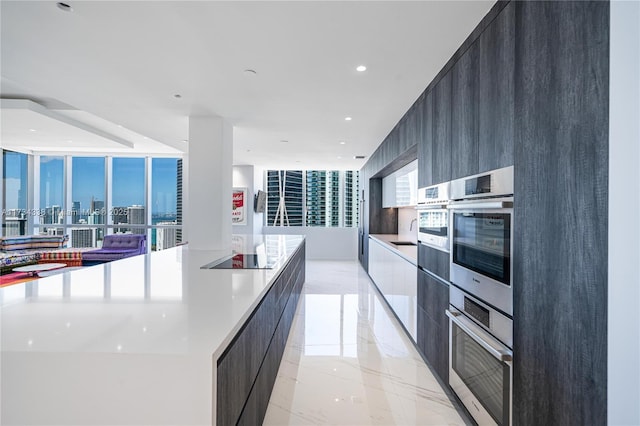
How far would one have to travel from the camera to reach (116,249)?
22.9 feet

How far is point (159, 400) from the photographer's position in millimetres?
938

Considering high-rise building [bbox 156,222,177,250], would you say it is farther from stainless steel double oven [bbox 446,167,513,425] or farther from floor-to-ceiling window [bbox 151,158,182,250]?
→ stainless steel double oven [bbox 446,167,513,425]

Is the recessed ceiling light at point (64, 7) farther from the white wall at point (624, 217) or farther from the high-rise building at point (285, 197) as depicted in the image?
the high-rise building at point (285, 197)

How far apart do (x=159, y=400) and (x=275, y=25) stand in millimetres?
1934

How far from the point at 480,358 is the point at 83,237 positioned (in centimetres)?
996

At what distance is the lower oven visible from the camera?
1529 millimetres

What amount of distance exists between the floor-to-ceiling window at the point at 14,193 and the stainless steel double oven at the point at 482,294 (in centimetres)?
1030

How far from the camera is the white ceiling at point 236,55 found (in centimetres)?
169

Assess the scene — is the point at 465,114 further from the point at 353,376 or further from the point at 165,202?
the point at 165,202

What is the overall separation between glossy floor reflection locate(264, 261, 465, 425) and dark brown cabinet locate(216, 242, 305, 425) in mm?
290

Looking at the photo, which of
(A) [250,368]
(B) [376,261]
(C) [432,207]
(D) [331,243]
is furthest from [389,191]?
(A) [250,368]

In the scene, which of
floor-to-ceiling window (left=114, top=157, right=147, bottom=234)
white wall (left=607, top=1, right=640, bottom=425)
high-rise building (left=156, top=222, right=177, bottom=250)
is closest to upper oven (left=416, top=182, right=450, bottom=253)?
white wall (left=607, top=1, right=640, bottom=425)

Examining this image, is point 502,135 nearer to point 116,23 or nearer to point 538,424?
point 538,424

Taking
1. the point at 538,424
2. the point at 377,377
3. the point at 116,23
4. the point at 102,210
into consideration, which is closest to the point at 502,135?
the point at 538,424
